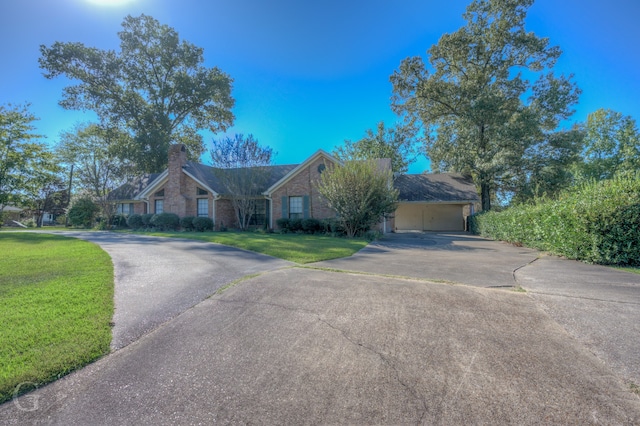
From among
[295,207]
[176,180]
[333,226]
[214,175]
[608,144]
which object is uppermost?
[608,144]

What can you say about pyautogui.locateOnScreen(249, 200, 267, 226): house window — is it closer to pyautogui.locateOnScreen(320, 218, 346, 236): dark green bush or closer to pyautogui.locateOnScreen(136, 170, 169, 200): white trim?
pyautogui.locateOnScreen(320, 218, 346, 236): dark green bush

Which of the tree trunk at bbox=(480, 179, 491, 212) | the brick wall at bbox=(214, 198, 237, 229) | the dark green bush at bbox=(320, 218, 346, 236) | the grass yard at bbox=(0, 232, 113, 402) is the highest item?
the tree trunk at bbox=(480, 179, 491, 212)

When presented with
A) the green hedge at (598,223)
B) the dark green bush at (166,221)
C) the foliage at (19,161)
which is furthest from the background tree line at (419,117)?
the green hedge at (598,223)

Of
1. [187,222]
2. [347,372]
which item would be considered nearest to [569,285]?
[347,372]

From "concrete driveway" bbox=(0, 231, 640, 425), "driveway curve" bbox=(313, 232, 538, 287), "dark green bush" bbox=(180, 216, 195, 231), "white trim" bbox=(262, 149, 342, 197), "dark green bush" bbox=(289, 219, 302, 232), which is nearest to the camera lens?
"concrete driveway" bbox=(0, 231, 640, 425)

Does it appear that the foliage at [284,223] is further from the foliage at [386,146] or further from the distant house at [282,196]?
the foliage at [386,146]

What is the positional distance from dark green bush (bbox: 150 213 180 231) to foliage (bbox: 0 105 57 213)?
9457mm

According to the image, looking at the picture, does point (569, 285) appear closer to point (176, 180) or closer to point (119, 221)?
point (176, 180)

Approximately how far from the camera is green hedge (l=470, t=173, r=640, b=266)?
685cm

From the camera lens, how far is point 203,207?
2088 cm

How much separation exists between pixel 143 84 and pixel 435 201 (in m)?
31.8

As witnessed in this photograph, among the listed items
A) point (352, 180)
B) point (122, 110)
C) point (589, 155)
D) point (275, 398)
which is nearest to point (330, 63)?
point (352, 180)

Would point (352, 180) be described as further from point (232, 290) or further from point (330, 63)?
point (232, 290)

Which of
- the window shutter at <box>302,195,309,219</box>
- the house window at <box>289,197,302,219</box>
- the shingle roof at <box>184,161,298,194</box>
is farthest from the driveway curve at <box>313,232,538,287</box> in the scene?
the shingle roof at <box>184,161,298,194</box>
